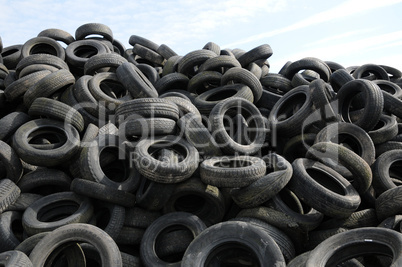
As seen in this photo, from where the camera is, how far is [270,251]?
4309 millimetres

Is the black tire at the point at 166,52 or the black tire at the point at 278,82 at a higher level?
the black tire at the point at 166,52

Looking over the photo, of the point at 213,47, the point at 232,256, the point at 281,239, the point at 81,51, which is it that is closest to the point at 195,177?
the point at 232,256

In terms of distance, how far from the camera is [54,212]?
629 centimetres

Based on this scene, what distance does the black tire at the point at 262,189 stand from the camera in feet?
18.1

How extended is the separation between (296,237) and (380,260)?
45.1 inches

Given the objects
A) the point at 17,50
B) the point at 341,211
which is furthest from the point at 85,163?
the point at 17,50

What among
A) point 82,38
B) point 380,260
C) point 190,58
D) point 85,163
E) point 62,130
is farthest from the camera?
point 82,38

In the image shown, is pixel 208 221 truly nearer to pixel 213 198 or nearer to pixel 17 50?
pixel 213 198

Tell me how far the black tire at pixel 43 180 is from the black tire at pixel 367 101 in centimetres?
602

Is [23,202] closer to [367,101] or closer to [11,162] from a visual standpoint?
[11,162]

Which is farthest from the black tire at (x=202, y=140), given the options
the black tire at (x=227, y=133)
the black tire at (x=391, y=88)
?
the black tire at (x=391, y=88)

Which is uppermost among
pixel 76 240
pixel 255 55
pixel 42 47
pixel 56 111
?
pixel 255 55

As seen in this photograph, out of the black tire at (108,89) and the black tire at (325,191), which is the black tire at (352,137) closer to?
the black tire at (325,191)

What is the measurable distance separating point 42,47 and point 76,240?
842 cm
